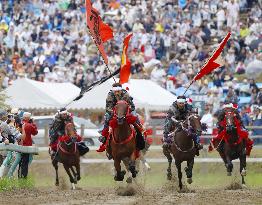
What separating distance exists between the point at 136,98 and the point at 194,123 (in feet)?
45.2

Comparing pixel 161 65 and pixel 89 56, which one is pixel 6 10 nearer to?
pixel 89 56

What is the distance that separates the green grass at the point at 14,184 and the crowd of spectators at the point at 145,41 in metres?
13.6

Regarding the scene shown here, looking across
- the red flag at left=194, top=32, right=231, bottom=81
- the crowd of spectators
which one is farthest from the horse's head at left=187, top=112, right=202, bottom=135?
the crowd of spectators

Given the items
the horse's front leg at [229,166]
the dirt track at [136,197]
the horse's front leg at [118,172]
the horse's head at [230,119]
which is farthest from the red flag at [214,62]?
the horse's front leg at [118,172]

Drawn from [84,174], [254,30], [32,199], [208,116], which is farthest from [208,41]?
[32,199]

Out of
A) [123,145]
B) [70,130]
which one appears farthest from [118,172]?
[70,130]

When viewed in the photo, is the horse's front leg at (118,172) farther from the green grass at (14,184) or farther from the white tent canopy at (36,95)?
the white tent canopy at (36,95)

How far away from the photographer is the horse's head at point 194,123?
80.9 ft

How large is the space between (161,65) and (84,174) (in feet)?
32.8

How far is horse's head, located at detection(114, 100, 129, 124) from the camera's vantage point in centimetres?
2270

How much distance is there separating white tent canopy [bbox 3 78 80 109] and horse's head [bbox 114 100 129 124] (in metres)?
16.4

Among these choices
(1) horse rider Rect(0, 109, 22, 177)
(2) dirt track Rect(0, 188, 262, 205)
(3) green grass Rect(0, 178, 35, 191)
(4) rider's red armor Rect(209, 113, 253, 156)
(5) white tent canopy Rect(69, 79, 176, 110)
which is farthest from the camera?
(5) white tent canopy Rect(69, 79, 176, 110)

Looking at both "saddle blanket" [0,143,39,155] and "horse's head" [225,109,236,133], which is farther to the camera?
"horse's head" [225,109,236,133]

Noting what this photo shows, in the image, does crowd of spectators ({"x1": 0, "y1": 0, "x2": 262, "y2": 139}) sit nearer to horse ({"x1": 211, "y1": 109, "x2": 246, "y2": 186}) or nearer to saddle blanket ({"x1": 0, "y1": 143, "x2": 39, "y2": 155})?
horse ({"x1": 211, "y1": 109, "x2": 246, "y2": 186})
